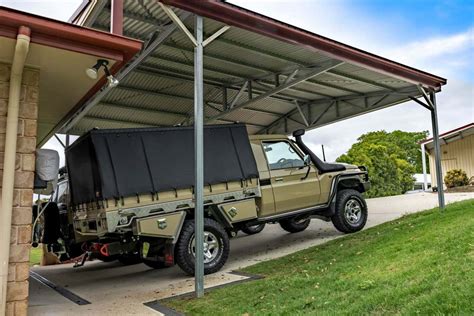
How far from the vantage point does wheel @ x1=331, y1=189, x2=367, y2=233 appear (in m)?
8.15

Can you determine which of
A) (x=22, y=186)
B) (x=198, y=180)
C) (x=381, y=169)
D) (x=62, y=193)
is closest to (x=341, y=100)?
(x=198, y=180)

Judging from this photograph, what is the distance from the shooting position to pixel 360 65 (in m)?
7.62

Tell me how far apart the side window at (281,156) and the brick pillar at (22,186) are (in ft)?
14.3

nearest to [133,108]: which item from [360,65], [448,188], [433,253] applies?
[360,65]

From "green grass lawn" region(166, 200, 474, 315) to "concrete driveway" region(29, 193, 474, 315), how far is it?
0.60 meters

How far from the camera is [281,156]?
305 inches

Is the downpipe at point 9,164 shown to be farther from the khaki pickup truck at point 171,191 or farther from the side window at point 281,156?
the side window at point 281,156

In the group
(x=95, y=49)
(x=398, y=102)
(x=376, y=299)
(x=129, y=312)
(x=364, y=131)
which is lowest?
(x=129, y=312)

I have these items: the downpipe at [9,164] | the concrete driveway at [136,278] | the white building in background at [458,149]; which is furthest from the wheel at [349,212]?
the white building in background at [458,149]

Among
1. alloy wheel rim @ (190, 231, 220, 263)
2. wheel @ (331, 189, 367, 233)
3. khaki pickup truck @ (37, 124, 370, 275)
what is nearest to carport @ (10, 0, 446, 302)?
khaki pickup truck @ (37, 124, 370, 275)

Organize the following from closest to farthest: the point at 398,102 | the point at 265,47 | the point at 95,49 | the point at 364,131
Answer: the point at 95,49 → the point at 265,47 → the point at 398,102 → the point at 364,131

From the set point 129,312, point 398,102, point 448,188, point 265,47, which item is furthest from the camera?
point 448,188

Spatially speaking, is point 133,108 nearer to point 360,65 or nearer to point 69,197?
point 69,197

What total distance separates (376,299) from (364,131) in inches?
1765
